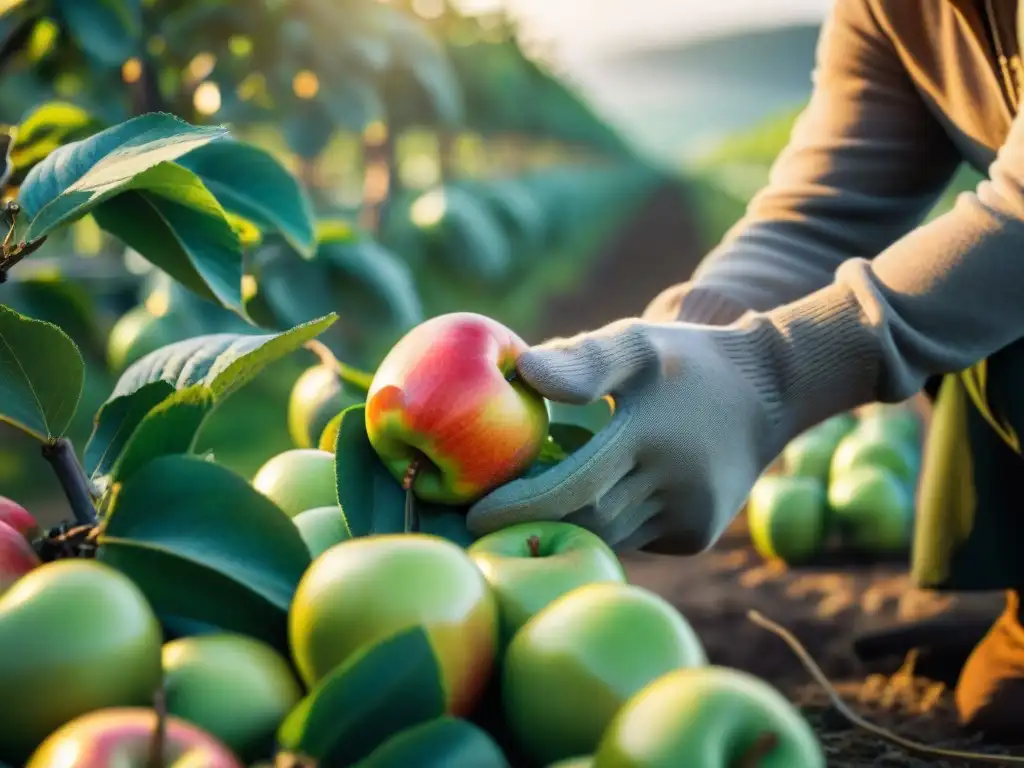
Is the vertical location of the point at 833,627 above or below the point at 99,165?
below

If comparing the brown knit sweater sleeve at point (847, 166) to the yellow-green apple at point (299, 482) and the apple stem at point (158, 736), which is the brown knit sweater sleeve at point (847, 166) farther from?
the apple stem at point (158, 736)

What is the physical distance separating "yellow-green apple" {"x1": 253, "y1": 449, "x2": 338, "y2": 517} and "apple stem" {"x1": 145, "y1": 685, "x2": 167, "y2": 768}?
1.53 feet

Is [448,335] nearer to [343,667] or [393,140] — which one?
[343,667]

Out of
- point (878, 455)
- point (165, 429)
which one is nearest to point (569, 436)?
point (165, 429)

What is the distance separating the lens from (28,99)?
163 inches

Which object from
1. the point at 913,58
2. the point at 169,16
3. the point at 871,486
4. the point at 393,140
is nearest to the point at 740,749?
the point at 913,58

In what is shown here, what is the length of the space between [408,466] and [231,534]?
0.99ft

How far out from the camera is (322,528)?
95cm

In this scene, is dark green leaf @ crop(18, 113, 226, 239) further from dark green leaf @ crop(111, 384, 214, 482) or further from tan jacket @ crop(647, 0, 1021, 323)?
tan jacket @ crop(647, 0, 1021, 323)

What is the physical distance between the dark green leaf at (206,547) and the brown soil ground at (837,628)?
119 centimetres

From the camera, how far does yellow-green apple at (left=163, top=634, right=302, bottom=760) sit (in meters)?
0.67

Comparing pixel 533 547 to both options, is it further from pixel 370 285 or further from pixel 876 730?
pixel 370 285

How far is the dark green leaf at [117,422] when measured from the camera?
937 millimetres

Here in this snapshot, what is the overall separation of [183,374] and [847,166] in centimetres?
122
